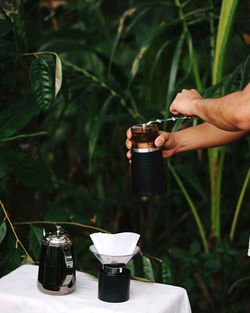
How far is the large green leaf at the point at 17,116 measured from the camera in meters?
1.85

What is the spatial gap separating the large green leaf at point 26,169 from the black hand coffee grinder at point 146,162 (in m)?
0.52

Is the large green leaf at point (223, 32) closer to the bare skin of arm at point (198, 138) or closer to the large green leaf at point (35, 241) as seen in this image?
the bare skin of arm at point (198, 138)

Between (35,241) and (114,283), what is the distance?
21.7 inches

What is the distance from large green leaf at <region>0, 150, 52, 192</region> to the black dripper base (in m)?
0.67

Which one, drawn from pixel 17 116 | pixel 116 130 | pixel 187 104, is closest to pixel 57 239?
pixel 187 104

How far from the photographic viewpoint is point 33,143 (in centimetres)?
231

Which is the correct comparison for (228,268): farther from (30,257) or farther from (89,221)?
(30,257)

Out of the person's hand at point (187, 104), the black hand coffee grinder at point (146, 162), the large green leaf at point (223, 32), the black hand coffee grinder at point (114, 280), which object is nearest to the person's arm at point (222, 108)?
the person's hand at point (187, 104)

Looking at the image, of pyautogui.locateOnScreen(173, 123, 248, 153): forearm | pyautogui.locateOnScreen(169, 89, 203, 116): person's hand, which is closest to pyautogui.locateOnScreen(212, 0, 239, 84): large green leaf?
pyautogui.locateOnScreen(173, 123, 248, 153): forearm

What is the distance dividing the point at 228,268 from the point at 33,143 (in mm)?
1182

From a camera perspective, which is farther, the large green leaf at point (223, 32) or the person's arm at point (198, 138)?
the large green leaf at point (223, 32)

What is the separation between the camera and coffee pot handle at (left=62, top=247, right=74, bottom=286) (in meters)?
1.36

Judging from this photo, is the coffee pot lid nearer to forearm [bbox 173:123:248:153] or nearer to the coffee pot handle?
the coffee pot handle

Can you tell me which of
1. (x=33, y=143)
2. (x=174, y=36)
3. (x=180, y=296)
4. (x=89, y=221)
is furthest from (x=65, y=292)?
(x=174, y=36)
